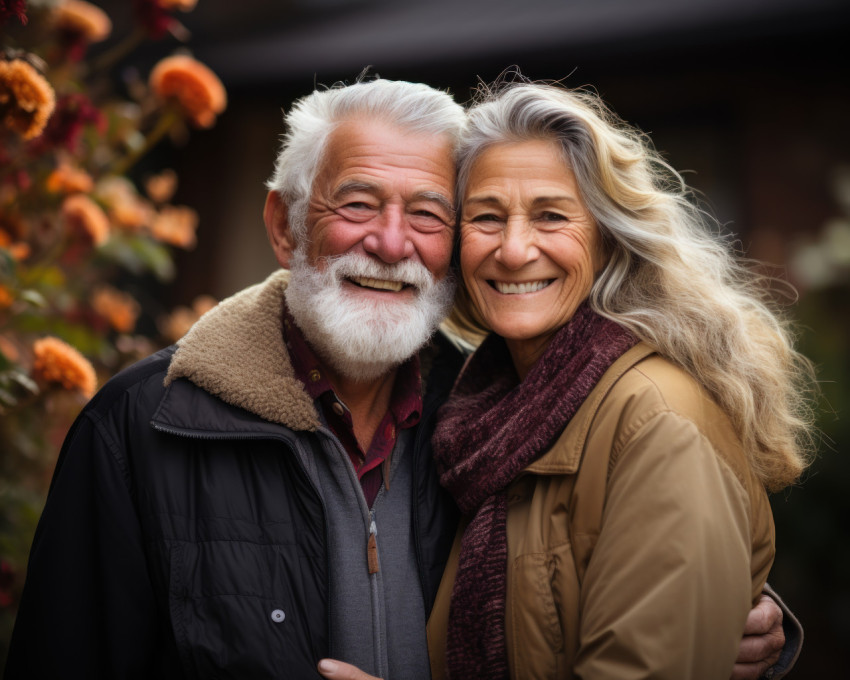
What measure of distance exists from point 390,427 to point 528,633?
0.76m

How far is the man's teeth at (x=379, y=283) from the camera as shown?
7.66 feet

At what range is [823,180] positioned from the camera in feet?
18.5

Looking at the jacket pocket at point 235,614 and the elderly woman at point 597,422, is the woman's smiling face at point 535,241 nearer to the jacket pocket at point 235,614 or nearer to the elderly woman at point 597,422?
the elderly woman at point 597,422

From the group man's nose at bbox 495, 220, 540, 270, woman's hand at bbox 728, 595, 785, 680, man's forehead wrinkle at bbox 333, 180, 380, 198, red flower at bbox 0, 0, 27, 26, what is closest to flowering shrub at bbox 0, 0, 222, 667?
red flower at bbox 0, 0, 27, 26

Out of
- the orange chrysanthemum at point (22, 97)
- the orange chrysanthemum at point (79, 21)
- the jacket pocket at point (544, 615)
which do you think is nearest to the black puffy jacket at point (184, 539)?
the jacket pocket at point (544, 615)

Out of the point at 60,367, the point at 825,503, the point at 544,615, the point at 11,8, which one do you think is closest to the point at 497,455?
the point at 544,615

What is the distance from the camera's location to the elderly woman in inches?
63.5

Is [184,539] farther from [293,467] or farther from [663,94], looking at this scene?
[663,94]

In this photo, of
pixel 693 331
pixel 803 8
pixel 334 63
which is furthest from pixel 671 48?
pixel 693 331

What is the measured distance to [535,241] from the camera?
2.12 meters

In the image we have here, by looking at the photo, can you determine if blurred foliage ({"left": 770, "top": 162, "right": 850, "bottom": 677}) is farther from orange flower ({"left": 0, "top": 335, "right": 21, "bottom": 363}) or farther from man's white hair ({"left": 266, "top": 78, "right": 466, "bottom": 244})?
orange flower ({"left": 0, "top": 335, "right": 21, "bottom": 363})

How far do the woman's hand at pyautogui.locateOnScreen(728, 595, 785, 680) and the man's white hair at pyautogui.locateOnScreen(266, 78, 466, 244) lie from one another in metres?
1.56

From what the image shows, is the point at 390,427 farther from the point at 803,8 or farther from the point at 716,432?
the point at 803,8

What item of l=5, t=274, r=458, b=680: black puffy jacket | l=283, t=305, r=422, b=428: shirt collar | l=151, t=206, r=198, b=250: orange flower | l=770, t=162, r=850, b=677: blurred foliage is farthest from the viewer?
l=770, t=162, r=850, b=677: blurred foliage
